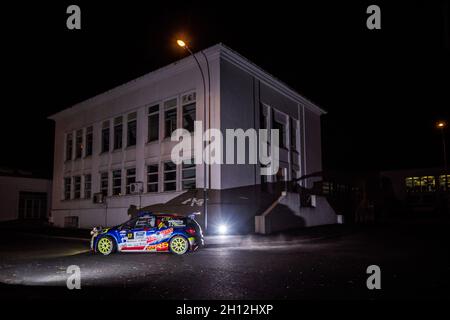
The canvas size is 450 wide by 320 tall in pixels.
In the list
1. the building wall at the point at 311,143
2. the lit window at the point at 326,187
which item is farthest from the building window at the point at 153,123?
the lit window at the point at 326,187

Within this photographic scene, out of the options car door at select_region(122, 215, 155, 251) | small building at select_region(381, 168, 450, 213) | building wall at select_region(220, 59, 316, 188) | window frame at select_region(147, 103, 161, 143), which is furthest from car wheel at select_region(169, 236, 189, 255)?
small building at select_region(381, 168, 450, 213)

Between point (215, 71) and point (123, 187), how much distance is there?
10.7 meters

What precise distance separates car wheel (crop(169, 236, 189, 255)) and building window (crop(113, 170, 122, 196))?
583 inches

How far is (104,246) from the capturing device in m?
12.6

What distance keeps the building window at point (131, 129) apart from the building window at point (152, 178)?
2785 mm

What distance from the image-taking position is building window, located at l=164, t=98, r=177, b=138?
23.4 meters

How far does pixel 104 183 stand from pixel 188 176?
9.04 metres

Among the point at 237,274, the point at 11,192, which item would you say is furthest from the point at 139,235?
the point at 11,192

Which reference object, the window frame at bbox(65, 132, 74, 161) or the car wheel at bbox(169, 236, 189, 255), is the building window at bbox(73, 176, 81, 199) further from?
the car wheel at bbox(169, 236, 189, 255)

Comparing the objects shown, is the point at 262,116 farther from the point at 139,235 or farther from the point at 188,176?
the point at 139,235

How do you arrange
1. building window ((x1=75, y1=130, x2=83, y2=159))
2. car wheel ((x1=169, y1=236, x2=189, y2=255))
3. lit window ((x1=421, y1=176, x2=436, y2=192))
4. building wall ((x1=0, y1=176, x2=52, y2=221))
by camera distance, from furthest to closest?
1. lit window ((x1=421, y1=176, x2=436, y2=192))
2. building wall ((x1=0, y1=176, x2=52, y2=221))
3. building window ((x1=75, y1=130, x2=83, y2=159))
4. car wheel ((x1=169, y1=236, x2=189, y2=255))
